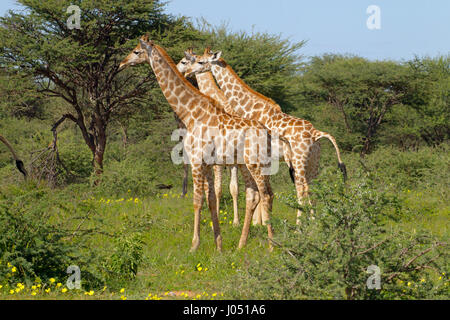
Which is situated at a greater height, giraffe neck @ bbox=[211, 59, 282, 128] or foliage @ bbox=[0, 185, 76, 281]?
giraffe neck @ bbox=[211, 59, 282, 128]

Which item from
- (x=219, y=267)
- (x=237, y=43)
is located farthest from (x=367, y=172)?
(x=237, y=43)

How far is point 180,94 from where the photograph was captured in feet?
29.8

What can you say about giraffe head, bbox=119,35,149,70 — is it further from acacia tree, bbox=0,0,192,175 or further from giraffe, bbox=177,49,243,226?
acacia tree, bbox=0,0,192,175

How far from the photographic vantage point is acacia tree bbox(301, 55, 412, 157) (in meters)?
25.2

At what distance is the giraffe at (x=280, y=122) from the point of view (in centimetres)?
947

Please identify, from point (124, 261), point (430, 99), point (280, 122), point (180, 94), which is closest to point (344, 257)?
point (124, 261)

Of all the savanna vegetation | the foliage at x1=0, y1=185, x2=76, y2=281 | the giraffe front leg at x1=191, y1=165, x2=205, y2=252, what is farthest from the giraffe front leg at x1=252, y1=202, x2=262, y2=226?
the foliage at x1=0, y1=185, x2=76, y2=281

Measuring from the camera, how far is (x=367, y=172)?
620 centimetres

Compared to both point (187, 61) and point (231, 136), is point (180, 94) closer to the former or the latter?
point (231, 136)

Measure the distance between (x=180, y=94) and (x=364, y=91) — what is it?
1847cm

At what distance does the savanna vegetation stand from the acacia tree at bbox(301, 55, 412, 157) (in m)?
0.06

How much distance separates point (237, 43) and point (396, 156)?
6732 mm

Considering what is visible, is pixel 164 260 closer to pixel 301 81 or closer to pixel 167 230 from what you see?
pixel 167 230

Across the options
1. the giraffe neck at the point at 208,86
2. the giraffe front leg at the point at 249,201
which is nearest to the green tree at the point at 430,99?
the giraffe neck at the point at 208,86
